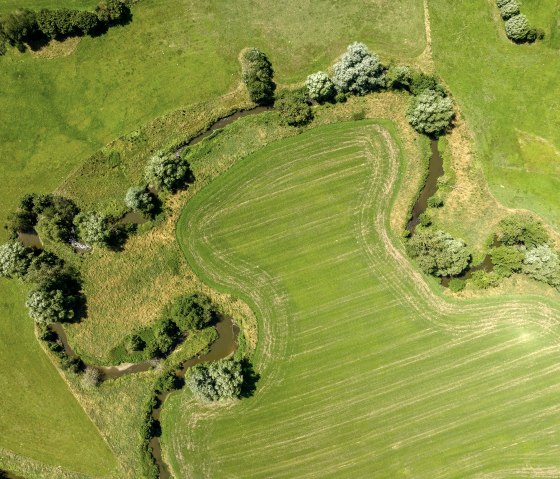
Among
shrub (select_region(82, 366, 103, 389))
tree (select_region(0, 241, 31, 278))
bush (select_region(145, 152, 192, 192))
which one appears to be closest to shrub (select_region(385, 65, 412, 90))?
bush (select_region(145, 152, 192, 192))

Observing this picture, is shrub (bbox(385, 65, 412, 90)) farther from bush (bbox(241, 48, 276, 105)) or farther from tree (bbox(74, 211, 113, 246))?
tree (bbox(74, 211, 113, 246))

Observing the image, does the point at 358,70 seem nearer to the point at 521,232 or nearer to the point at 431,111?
the point at 431,111

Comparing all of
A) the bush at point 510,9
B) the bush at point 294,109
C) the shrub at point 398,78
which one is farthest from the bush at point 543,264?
the bush at point 294,109

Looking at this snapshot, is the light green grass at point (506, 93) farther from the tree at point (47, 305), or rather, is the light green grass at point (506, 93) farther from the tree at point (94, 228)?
the tree at point (47, 305)

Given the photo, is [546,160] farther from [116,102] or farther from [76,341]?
[76,341]

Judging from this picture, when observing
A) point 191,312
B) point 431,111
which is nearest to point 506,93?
point 431,111

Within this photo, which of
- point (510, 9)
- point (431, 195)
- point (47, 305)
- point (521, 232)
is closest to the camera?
point (47, 305)
